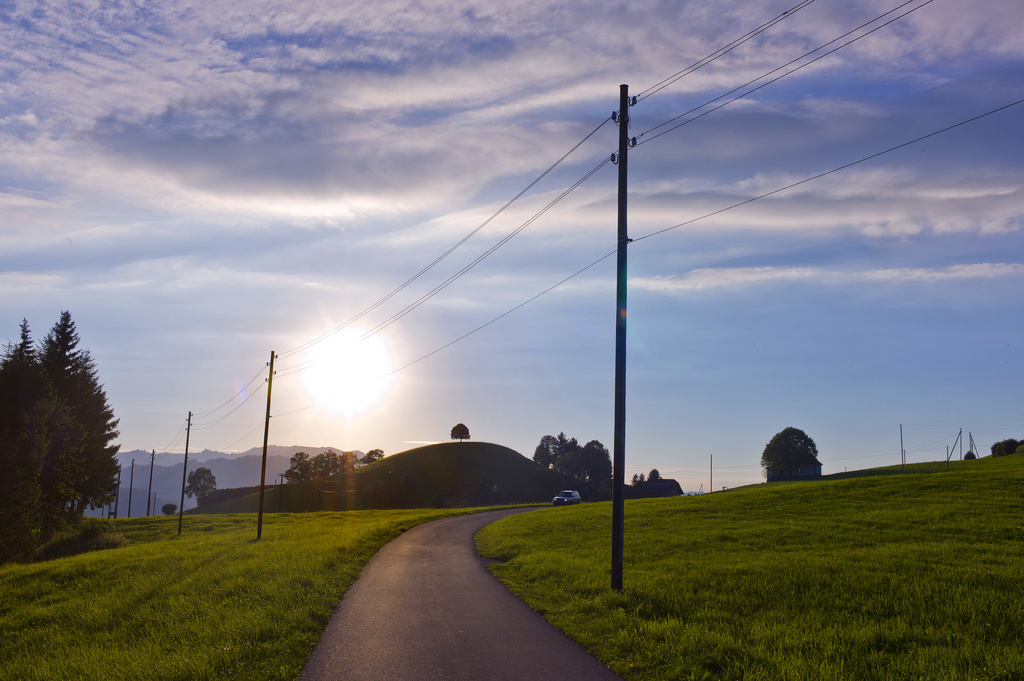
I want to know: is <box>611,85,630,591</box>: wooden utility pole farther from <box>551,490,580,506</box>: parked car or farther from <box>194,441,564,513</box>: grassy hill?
→ <box>194,441,564,513</box>: grassy hill

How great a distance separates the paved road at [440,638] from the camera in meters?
10.1

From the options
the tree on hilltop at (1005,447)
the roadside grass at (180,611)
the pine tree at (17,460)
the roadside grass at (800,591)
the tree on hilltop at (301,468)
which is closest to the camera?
the roadside grass at (800,591)

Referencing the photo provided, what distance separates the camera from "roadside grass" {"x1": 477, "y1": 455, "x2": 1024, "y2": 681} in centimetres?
1054

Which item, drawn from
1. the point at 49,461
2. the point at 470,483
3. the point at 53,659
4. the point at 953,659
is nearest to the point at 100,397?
the point at 49,461

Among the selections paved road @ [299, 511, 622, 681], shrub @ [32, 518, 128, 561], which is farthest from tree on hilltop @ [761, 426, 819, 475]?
paved road @ [299, 511, 622, 681]

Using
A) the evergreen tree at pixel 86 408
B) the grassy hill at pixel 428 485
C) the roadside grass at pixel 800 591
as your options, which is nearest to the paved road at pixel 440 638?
the roadside grass at pixel 800 591

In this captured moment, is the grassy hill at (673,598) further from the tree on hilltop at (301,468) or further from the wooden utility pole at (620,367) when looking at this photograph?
the tree on hilltop at (301,468)

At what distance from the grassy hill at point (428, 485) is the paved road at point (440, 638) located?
100827mm

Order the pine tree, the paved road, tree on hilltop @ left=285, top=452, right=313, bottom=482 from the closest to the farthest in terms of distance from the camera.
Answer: the paved road, the pine tree, tree on hilltop @ left=285, top=452, right=313, bottom=482

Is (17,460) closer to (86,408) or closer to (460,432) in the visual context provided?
(86,408)

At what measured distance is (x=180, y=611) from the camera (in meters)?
16.0

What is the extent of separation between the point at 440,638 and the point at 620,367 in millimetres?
8782

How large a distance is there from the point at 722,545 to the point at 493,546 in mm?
10603

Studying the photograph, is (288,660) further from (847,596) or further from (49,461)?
(49,461)
